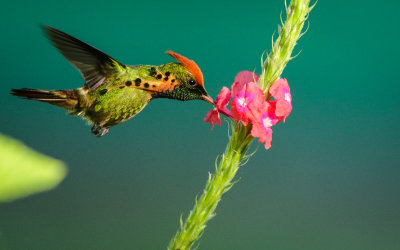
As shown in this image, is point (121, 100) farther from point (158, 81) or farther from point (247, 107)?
point (247, 107)

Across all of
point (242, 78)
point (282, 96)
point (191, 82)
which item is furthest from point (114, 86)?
point (282, 96)

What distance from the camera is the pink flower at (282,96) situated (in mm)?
889

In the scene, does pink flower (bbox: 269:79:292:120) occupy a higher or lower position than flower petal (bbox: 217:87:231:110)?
higher

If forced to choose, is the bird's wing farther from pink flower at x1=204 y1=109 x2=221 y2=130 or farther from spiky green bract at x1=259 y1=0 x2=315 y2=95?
spiky green bract at x1=259 y1=0 x2=315 y2=95

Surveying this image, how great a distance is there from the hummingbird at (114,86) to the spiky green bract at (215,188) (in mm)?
125

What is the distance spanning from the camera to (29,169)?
1108mm

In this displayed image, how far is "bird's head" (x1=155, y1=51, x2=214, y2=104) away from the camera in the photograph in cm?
100

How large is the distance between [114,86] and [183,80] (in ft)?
0.62

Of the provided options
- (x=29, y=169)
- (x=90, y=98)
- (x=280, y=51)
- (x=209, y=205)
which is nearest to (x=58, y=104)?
(x=90, y=98)

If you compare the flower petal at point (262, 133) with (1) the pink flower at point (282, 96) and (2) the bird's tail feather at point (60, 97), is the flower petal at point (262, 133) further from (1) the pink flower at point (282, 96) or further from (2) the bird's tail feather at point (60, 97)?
(2) the bird's tail feather at point (60, 97)

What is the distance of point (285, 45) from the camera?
94 cm

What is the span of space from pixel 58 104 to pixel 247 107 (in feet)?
1.66

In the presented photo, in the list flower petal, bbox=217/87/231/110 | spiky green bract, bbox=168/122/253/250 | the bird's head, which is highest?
the bird's head

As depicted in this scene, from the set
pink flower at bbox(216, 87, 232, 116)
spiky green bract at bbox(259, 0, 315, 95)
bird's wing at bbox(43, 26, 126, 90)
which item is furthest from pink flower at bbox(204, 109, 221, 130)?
bird's wing at bbox(43, 26, 126, 90)
